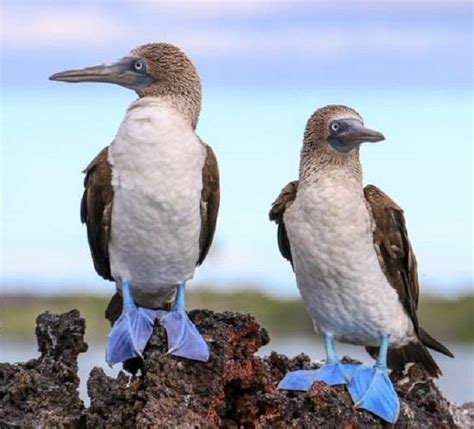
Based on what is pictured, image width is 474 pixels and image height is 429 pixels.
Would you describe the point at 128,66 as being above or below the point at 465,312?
above

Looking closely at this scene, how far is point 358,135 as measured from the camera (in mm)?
8703

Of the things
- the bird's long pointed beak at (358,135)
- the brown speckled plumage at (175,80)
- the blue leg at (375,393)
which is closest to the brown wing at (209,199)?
the brown speckled plumage at (175,80)

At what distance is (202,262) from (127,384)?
131 centimetres

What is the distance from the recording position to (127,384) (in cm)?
801

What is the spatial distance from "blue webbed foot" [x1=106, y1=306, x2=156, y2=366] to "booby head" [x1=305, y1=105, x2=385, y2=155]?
4.68 ft

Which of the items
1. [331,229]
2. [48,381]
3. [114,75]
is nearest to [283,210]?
[331,229]

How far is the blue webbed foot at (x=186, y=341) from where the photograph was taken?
8.06 metres

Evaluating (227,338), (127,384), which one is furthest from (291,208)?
(127,384)

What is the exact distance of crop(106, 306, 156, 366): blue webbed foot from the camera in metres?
8.57

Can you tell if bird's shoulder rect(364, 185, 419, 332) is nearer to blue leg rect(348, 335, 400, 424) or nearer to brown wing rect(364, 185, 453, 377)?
brown wing rect(364, 185, 453, 377)

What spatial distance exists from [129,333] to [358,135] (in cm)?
174

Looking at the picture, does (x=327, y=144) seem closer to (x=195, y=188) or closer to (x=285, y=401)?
(x=195, y=188)

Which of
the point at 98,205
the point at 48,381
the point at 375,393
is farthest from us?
the point at 98,205

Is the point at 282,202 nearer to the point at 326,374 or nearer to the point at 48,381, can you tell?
the point at 326,374
